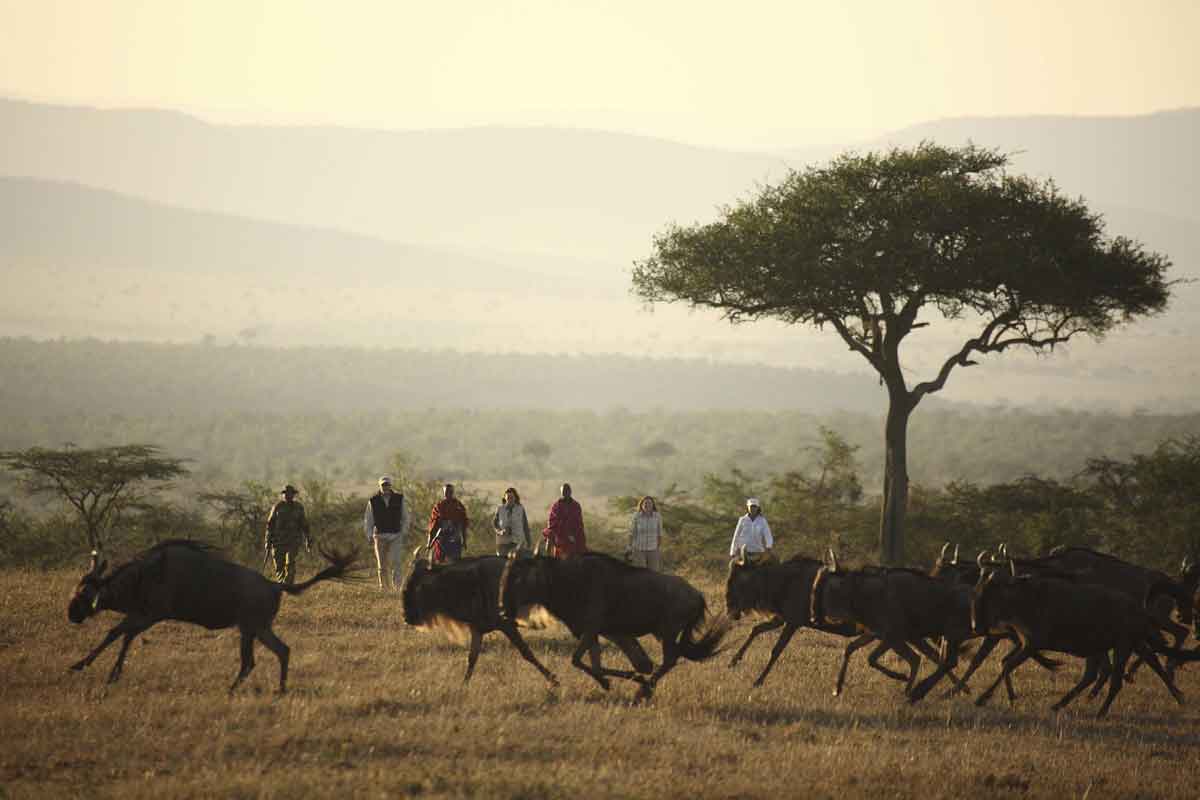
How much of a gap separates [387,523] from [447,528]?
1.37m

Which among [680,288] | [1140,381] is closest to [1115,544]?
[680,288]

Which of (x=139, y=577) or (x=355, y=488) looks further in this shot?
(x=355, y=488)

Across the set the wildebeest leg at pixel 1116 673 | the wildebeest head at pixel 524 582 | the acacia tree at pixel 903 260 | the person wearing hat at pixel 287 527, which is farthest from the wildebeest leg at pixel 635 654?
the acacia tree at pixel 903 260

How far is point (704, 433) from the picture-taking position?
88.3 meters

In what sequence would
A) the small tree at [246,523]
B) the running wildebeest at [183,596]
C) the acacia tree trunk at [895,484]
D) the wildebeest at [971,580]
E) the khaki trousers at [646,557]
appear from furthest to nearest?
the acacia tree trunk at [895,484] → the small tree at [246,523] → the khaki trousers at [646,557] → the wildebeest at [971,580] → the running wildebeest at [183,596]

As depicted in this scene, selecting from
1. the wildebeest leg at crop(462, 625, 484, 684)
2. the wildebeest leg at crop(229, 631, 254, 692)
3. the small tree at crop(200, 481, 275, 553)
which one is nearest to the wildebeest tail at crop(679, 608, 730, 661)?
the wildebeest leg at crop(462, 625, 484, 684)

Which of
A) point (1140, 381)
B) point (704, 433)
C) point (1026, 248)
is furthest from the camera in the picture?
point (1140, 381)

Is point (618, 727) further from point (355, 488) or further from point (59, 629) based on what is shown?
point (355, 488)

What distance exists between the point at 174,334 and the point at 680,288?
152 m

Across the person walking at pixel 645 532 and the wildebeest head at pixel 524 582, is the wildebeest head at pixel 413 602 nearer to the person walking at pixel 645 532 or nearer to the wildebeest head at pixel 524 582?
the wildebeest head at pixel 524 582

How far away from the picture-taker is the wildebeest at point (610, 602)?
14.8 meters

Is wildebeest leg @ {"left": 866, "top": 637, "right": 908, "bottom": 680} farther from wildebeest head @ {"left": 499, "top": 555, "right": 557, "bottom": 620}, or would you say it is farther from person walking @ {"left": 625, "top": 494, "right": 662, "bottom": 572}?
person walking @ {"left": 625, "top": 494, "right": 662, "bottom": 572}

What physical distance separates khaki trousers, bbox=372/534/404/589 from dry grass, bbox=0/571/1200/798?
4.22m

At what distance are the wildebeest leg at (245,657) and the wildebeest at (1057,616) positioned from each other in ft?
23.1
